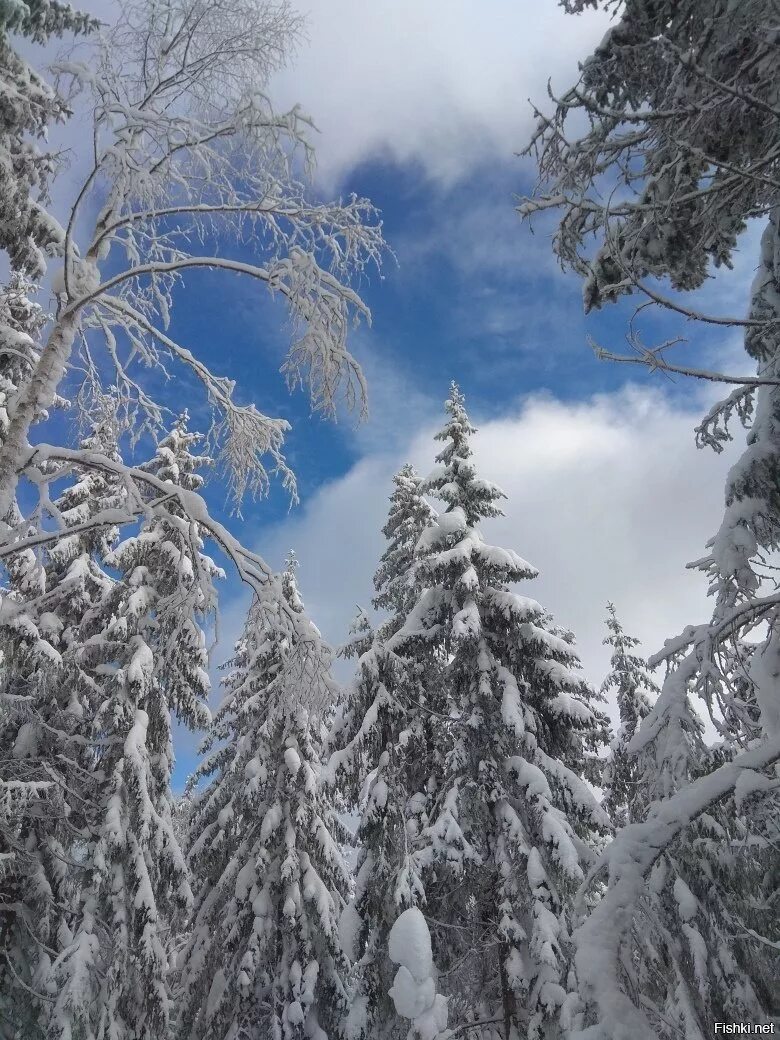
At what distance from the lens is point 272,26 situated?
6.00 meters

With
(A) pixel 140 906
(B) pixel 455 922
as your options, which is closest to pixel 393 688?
(B) pixel 455 922

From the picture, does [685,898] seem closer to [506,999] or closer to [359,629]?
[506,999]

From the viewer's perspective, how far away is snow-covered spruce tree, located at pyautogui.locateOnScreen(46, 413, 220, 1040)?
10680mm

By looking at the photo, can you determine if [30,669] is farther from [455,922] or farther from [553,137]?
[553,137]

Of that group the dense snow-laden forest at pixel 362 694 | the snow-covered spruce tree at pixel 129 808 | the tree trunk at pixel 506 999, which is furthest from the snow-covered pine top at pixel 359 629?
the tree trunk at pixel 506 999

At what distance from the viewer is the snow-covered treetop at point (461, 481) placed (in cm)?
1374

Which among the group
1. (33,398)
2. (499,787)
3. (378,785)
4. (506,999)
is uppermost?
(33,398)

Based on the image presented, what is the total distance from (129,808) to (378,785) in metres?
5.00

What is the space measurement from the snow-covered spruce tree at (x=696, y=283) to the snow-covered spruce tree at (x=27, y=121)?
4958 mm

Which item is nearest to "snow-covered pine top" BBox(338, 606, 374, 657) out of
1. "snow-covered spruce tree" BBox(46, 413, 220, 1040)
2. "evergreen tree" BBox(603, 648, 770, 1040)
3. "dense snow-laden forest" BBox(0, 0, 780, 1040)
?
"dense snow-laden forest" BBox(0, 0, 780, 1040)

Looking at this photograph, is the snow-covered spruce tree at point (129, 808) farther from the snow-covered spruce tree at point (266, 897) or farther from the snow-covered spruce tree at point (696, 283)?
the snow-covered spruce tree at point (696, 283)

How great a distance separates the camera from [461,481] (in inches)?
562

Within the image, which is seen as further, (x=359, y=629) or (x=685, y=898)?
(x=359, y=629)

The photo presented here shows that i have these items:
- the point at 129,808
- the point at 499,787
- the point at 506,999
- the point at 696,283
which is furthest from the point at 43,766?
the point at 696,283
